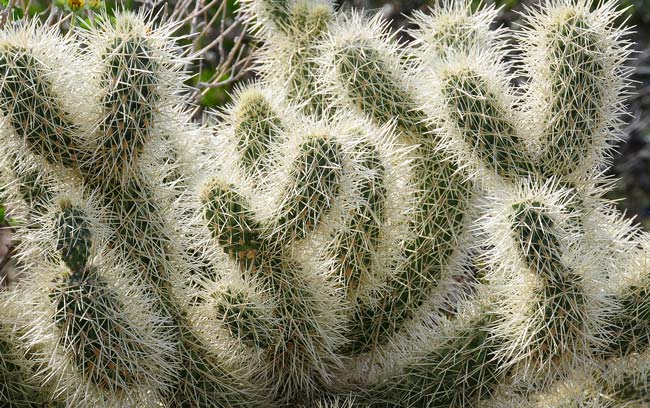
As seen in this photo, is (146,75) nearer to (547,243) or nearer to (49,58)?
(49,58)

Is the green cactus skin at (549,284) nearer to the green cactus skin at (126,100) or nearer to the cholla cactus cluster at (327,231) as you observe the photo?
the cholla cactus cluster at (327,231)

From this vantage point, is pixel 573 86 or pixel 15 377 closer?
pixel 15 377

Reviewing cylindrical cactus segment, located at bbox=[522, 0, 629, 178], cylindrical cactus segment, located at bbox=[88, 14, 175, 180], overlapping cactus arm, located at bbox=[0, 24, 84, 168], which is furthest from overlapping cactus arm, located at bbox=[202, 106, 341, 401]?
cylindrical cactus segment, located at bbox=[522, 0, 629, 178]

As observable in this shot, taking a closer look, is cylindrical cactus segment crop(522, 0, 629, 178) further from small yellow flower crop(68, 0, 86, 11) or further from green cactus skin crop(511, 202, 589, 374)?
small yellow flower crop(68, 0, 86, 11)

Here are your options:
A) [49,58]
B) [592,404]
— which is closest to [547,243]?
[592,404]

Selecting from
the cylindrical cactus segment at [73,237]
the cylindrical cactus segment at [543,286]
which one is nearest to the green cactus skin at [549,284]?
the cylindrical cactus segment at [543,286]

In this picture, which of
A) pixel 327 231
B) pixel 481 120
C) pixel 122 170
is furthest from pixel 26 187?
pixel 481 120

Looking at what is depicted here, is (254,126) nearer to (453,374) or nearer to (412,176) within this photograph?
(412,176)
